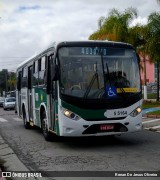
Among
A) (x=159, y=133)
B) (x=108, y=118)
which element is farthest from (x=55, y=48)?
(x=159, y=133)

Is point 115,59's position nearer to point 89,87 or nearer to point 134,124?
point 89,87

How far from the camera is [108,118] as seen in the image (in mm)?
10625

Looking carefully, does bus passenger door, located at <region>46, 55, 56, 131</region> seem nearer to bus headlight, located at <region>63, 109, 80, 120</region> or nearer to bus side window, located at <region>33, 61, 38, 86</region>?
bus headlight, located at <region>63, 109, 80, 120</region>

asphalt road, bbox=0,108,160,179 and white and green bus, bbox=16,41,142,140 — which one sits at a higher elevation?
white and green bus, bbox=16,41,142,140

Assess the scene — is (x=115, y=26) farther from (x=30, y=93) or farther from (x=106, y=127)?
(x=106, y=127)

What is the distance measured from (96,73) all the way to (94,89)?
45cm

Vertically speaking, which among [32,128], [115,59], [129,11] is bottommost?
[32,128]

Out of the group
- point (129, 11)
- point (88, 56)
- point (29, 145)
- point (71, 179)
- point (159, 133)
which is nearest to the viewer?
point (71, 179)

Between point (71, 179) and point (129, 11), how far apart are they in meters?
28.2

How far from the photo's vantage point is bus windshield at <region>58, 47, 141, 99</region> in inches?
416

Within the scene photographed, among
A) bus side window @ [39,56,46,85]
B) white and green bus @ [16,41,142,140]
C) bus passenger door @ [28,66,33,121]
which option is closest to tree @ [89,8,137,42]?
bus passenger door @ [28,66,33,121]

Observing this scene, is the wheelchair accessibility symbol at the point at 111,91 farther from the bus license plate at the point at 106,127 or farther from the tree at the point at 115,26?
the tree at the point at 115,26

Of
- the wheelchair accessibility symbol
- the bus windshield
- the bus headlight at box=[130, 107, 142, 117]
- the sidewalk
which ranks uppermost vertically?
the bus windshield

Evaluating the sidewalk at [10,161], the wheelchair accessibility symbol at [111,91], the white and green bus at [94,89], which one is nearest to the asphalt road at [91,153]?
the sidewalk at [10,161]
